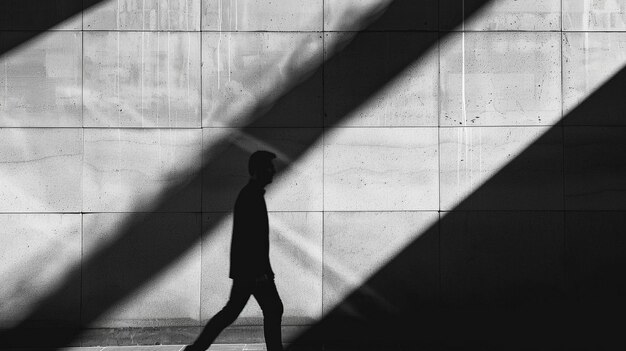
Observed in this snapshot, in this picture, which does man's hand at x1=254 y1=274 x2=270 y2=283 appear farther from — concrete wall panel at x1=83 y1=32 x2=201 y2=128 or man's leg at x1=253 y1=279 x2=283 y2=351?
concrete wall panel at x1=83 y1=32 x2=201 y2=128

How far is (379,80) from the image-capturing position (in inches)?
309

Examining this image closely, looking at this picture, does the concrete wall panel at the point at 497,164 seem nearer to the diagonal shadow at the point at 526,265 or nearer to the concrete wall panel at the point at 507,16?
the diagonal shadow at the point at 526,265

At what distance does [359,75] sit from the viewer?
25.7 feet

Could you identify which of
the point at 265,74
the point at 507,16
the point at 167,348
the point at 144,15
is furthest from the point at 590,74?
the point at 167,348

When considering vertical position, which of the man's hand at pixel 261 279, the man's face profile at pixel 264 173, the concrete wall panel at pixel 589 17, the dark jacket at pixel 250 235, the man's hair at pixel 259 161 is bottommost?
the man's hand at pixel 261 279

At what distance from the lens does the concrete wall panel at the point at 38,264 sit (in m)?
7.68

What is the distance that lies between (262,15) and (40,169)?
301 cm

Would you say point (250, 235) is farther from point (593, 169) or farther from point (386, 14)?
point (593, 169)

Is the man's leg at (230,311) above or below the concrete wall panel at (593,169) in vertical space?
below

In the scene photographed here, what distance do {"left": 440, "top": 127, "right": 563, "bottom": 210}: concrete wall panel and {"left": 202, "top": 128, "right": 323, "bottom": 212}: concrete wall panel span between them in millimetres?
1471

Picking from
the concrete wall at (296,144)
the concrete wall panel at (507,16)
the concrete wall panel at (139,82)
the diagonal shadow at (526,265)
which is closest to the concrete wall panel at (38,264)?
the concrete wall at (296,144)

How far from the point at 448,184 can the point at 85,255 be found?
4.13 meters

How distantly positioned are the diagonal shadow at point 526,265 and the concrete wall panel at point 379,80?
3.83 feet

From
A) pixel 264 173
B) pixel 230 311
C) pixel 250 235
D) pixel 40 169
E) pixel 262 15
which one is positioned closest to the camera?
pixel 250 235
